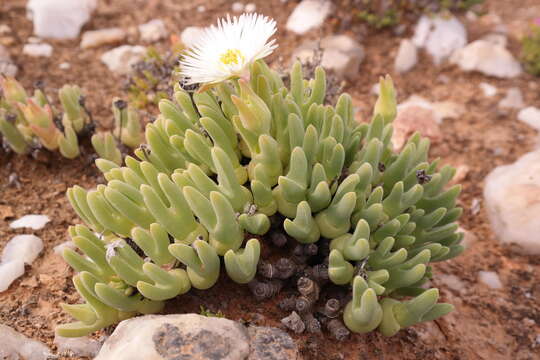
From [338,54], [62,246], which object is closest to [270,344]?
[62,246]

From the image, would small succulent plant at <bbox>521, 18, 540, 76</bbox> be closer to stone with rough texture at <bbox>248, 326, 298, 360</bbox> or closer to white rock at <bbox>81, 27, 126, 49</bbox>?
white rock at <bbox>81, 27, 126, 49</bbox>

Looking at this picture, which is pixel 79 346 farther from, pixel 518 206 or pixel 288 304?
pixel 518 206

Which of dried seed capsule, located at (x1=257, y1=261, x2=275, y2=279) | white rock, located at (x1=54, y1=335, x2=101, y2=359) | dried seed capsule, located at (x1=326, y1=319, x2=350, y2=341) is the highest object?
dried seed capsule, located at (x1=257, y1=261, x2=275, y2=279)

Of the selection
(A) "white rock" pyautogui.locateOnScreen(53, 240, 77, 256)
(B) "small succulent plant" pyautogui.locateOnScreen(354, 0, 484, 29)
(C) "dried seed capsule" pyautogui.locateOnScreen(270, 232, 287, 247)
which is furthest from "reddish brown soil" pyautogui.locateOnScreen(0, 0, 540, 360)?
(C) "dried seed capsule" pyautogui.locateOnScreen(270, 232, 287, 247)

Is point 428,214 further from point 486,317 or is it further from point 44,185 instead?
point 44,185

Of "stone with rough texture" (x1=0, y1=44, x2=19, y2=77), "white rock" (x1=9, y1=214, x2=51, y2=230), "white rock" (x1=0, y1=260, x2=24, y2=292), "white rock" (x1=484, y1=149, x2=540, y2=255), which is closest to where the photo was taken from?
"white rock" (x1=0, y1=260, x2=24, y2=292)

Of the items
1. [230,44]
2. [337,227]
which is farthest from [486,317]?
[230,44]

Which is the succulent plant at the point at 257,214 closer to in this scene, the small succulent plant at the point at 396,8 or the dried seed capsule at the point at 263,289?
the dried seed capsule at the point at 263,289

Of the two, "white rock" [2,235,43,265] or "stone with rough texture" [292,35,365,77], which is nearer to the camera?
"white rock" [2,235,43,265]
